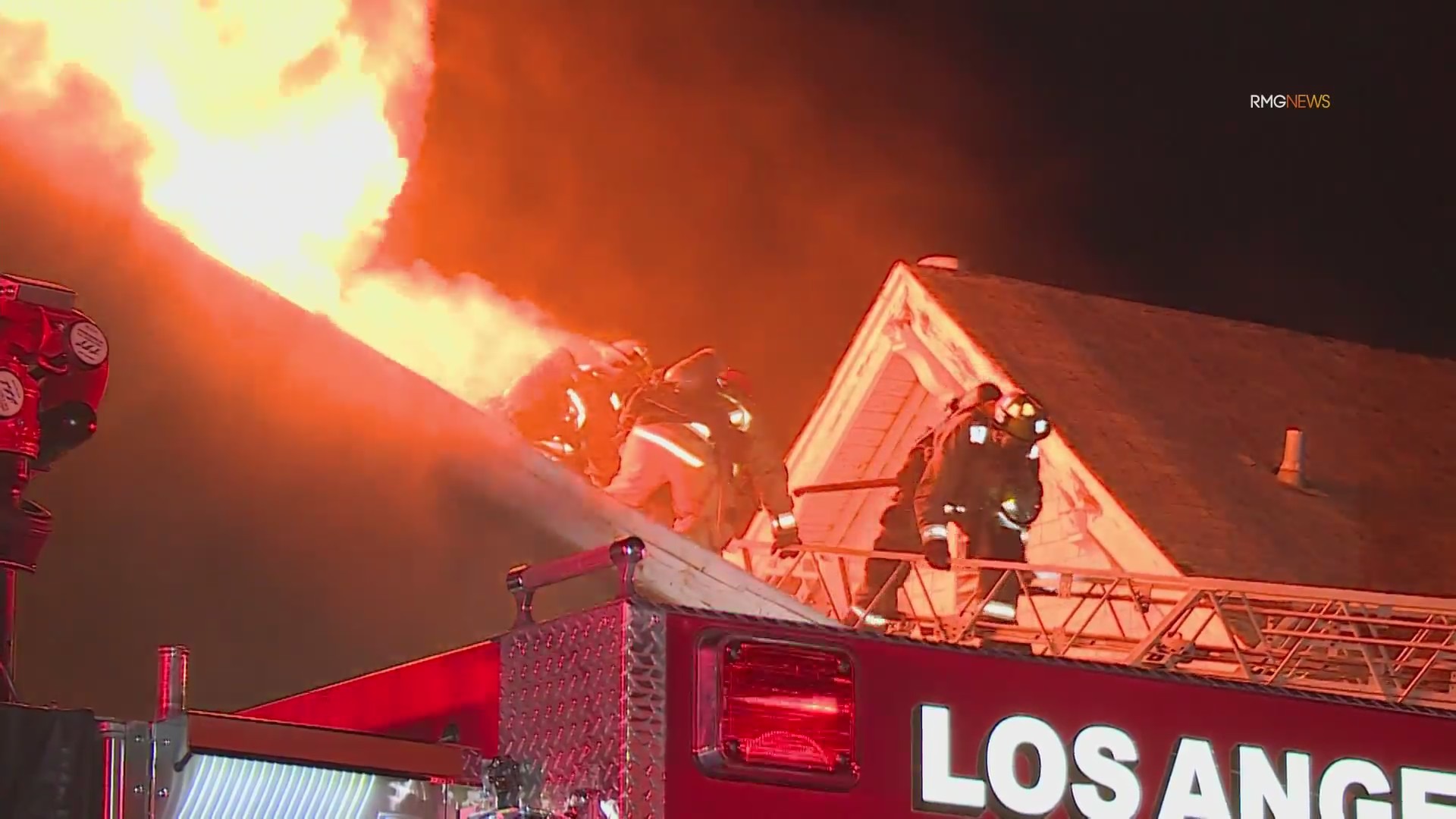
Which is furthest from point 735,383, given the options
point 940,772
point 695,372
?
point 940,772

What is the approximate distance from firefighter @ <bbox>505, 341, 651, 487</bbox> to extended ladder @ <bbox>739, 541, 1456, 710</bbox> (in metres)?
1.07

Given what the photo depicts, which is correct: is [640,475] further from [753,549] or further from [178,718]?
[178,718]

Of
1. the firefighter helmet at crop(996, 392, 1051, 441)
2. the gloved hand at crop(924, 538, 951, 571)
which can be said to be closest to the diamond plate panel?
the gloved hand at crop(924, 538, 951, 571)

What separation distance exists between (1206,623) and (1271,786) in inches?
256

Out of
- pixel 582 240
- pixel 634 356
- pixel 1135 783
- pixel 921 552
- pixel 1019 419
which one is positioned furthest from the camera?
pixel 582 240

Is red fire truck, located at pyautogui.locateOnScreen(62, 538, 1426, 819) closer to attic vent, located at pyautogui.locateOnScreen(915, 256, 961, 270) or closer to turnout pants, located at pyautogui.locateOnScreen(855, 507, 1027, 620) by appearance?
turnout pants, located at pyautogui.locateOnScreen(855, 507, 1027, 620)

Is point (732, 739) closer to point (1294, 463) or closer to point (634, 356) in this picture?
point (634, 356)

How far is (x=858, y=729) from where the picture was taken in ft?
7.52

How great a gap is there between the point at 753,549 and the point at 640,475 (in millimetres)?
1751

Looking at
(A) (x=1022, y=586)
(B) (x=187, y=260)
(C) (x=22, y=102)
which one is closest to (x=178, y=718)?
(B) (x=187, y=260)

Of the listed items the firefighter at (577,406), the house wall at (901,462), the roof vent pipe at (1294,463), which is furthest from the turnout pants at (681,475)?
the roof vent pipe at (1294,463)

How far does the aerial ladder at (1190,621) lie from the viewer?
333 inches

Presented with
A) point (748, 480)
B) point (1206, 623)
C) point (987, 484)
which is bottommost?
point (1206, 623)

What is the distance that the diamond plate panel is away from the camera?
218 cm
